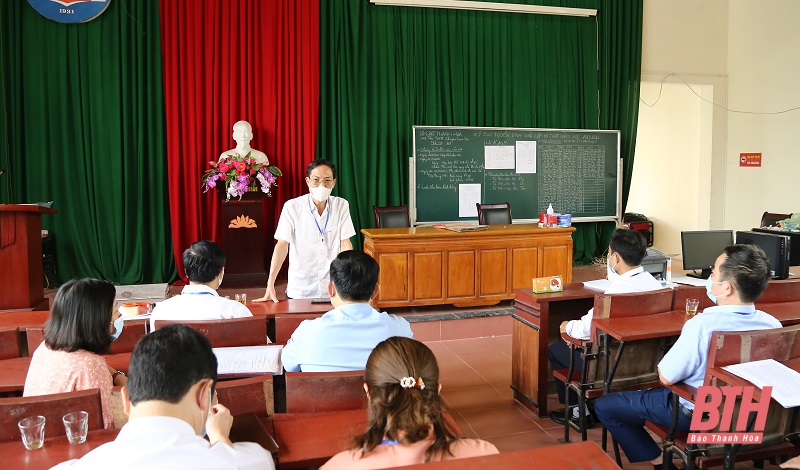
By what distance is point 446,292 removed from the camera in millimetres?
5605

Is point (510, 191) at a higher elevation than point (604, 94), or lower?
lower

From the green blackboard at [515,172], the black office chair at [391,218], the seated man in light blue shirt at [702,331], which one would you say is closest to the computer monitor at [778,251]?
the seated man in light blue shirt at [702,331]

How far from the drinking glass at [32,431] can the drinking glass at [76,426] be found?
0.18ft

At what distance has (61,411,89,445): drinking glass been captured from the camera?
5.13 feet

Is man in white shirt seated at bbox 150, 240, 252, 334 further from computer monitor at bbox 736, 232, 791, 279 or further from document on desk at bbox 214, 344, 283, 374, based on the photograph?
computer monitor at bbox 736, 232, 791, 279

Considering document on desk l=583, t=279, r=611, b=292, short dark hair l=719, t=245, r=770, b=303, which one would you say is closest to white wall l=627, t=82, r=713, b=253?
document on desk l=583, t=279, r=611, b=292

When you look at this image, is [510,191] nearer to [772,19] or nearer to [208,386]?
[772,19]

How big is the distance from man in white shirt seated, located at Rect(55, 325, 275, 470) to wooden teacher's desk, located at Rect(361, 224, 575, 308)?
3.96 metres

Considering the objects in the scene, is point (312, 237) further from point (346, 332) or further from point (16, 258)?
point (16, 258)

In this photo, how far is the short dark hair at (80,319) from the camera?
1.98 meters

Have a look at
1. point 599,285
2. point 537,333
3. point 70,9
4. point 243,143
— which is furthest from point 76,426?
point 70,9

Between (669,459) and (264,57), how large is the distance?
19.8ft

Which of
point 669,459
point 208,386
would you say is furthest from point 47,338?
point 669,459

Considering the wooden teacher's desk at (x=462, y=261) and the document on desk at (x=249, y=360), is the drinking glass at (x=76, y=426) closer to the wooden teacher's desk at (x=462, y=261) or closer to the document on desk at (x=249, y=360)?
the document on desk at (x=249, y=360)
